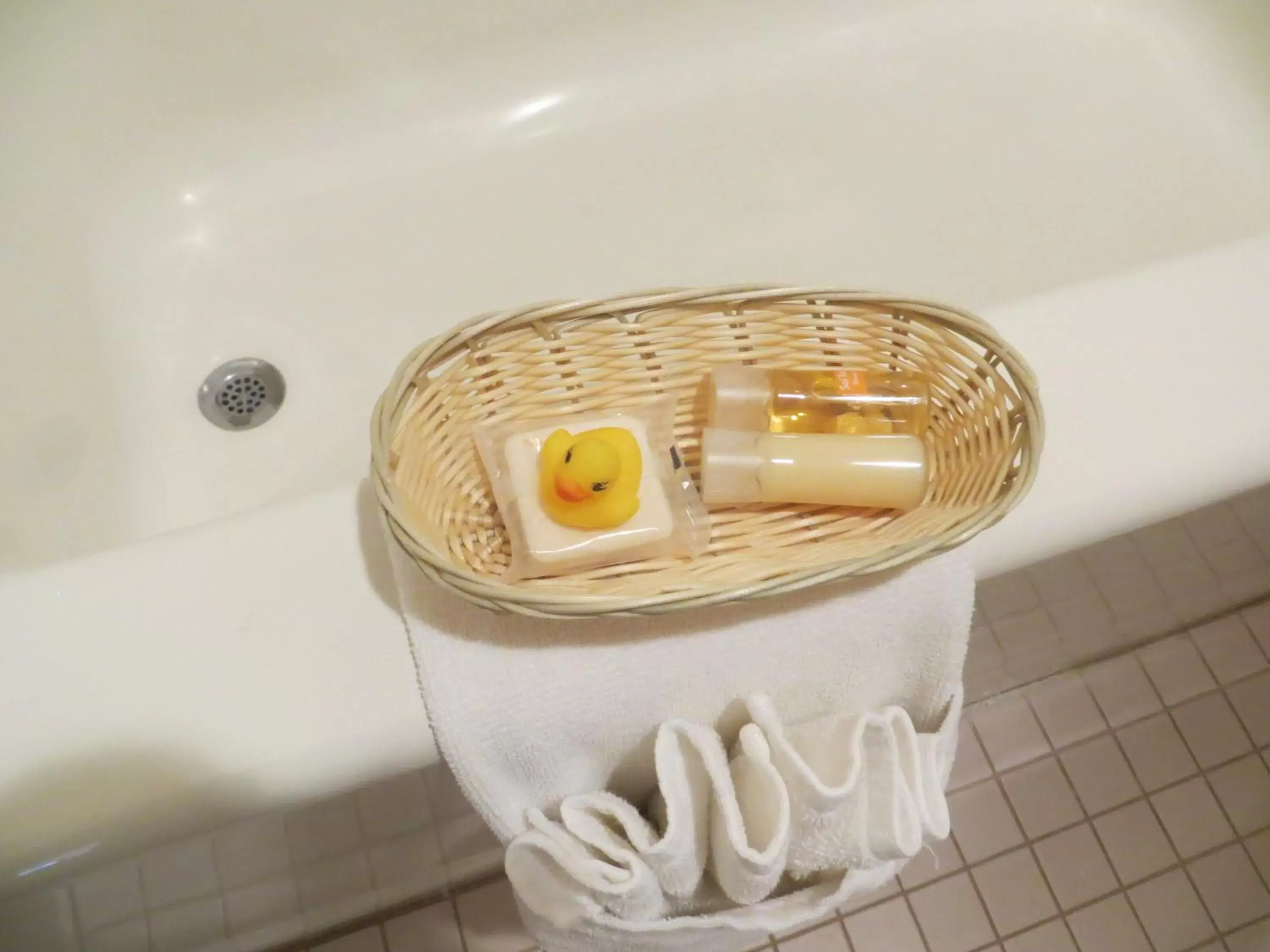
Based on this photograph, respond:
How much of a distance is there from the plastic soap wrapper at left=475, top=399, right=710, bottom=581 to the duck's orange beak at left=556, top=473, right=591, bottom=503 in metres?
0.02

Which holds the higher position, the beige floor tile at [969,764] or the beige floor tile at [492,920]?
the beige floor tile at [492,920]

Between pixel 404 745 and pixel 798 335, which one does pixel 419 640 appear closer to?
pixel 404 745

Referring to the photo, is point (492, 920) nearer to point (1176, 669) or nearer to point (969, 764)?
point (969, 764)

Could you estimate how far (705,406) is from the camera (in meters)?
0.60

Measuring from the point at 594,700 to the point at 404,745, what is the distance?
0.10 metres

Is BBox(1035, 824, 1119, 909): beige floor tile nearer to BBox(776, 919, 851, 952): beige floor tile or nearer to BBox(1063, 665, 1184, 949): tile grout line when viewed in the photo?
BBox(1063, 665, 1184, 949): tile grout line

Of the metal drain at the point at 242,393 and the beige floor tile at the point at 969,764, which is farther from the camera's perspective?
the beige floor tile at the point at 969,764

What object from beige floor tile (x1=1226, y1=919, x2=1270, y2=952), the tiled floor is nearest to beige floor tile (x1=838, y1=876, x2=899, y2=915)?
the tiled floor

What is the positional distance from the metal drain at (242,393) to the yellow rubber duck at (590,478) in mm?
487

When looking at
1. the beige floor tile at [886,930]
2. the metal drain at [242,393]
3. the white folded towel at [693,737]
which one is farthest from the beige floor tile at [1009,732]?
the metal drain at [242,393]

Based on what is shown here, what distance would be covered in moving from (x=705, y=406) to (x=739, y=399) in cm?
4

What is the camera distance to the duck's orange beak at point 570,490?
0.49 meters

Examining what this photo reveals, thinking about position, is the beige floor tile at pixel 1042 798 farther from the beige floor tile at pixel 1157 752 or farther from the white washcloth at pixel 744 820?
the white washcloth at pixel 744 820

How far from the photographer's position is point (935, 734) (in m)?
0.52
